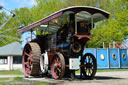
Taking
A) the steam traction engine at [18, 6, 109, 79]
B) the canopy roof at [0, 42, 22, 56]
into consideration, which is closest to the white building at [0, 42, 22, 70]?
the canopy roof at [0, 42, 22, 56]

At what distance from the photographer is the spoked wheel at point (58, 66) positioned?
1072 cm

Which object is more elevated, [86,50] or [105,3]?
[105,3]

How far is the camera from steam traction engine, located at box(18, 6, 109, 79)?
10.9 m

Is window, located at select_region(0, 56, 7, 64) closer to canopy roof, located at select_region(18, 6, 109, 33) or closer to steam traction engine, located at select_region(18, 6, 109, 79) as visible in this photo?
steam traction engine, located at select_region(18, 6, 109, 79)

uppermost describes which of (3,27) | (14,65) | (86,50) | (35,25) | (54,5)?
(54,5)

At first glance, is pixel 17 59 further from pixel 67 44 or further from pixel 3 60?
pixel 67 44

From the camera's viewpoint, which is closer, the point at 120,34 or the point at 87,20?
the point at 87,20

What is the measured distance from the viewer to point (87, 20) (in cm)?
1230

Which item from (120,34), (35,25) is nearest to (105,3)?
(120,34)

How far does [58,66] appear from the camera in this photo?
11391 millimetres

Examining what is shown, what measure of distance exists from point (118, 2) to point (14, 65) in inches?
577

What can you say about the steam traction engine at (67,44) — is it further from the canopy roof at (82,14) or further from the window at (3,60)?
the window at (3,60)

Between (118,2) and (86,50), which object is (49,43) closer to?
(86,50)

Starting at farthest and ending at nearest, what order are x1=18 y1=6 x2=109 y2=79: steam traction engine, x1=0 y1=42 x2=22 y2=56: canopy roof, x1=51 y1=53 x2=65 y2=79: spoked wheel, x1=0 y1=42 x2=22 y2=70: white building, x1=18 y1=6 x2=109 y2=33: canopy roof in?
x1=0 y1=42 x2=22 y2=56: canopy roof
x1=0 y1=42 x2=22 y2=70: white building
x1=18 y1=6 x2=109 y2=79: steam traction engine
x1=51 y1=53 x2=65 y2=79: spoked wheel
x1=18 y1=6 x2=109 y2=33: canopy roof
